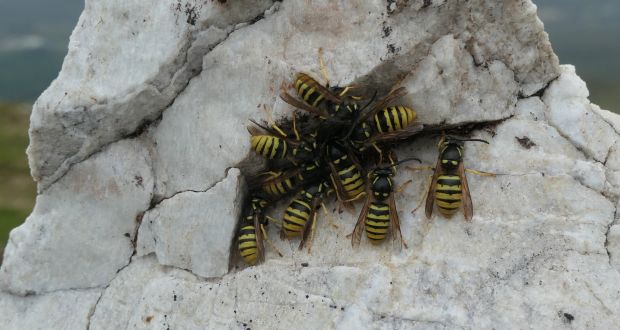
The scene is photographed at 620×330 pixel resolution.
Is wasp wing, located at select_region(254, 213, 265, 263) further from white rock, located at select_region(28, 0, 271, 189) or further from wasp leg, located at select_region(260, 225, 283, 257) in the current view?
white rock, located at select_region(28, 0, 271, 189)

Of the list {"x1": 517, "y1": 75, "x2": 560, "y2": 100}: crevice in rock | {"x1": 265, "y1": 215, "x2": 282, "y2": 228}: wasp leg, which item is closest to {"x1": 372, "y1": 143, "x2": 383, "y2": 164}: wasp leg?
{"x1": 265, "y1": 215, "x2": 282, "y2": 228}: wasp leg

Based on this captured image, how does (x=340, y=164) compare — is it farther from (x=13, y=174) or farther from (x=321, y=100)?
(x=13, y=174)

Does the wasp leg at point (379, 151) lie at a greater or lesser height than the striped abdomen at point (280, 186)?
greater

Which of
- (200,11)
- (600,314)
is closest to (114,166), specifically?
(200,11)

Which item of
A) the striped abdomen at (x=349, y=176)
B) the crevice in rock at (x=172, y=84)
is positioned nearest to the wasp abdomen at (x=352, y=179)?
the striped abdomen at (x=349, y=176)

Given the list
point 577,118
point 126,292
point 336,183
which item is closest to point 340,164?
point 336,183

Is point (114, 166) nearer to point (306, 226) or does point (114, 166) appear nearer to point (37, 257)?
point (37, 257)

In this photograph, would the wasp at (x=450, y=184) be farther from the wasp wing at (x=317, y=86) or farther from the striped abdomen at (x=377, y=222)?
the wasp wing at (x=317, y=86)
